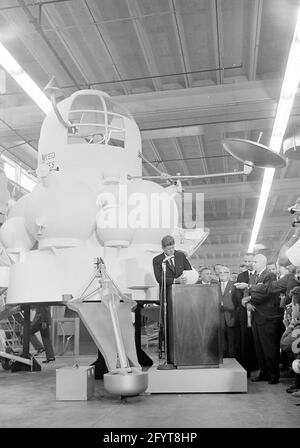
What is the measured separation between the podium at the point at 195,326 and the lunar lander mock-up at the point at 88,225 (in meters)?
0.56

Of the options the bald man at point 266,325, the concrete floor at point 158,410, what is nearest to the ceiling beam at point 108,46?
the bald man at point 266,325

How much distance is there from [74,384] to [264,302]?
8.22 ft

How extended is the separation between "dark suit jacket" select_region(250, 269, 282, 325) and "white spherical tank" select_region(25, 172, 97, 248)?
Answer: 245 cm

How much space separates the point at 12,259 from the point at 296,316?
4285 millimetres

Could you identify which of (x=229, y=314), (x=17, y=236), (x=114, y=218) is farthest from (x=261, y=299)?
(x=17, y=236)

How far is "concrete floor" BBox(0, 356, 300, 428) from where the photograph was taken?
3.93m

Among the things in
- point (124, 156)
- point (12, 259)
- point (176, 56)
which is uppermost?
point (176, 56)

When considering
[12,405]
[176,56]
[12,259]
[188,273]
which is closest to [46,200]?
[12,259]

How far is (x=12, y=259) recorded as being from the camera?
24.3 feet

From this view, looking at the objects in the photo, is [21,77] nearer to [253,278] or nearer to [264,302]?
[253,278]

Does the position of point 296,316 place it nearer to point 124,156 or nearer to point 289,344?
point 289,344

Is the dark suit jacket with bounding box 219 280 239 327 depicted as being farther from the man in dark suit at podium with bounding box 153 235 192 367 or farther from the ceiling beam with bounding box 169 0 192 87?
the ceiling beam with bounding box 169 0 192 87
